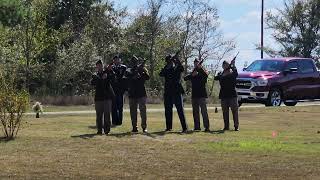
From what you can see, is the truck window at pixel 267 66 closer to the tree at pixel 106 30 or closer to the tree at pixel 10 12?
the tree at pixel 10 12

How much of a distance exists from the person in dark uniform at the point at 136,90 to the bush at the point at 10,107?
2768 mm

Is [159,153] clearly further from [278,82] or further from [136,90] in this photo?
[278,82]

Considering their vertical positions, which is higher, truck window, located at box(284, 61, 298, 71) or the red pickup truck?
truck window, located at box(284, 61, 298, 71)

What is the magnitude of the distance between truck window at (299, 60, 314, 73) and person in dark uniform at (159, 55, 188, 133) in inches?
442

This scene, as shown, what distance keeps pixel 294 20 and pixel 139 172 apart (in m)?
51.3

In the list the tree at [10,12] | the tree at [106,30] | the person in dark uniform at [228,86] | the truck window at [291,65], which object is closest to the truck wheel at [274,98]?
the truck window at [291,65]

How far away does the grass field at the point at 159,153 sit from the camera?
10.5 meters

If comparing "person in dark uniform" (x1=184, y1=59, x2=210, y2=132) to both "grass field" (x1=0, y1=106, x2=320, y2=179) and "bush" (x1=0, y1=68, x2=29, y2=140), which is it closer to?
"grass field" (x1=0, y1=106, x2=320, y2=179)

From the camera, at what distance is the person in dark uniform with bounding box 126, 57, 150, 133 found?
1636cm

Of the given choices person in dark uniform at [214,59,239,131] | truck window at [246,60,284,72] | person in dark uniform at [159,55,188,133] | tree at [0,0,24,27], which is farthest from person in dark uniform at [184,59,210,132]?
Answer: tree at [0,0,24,27]

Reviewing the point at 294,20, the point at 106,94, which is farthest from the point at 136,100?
the point at 294,20

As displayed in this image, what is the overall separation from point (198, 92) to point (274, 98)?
9.21m

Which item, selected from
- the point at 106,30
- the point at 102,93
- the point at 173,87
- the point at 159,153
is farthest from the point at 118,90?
the point at 106,30

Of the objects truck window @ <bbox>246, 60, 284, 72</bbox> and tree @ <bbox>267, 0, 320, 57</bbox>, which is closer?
truck window @ <bbox>246, 60, 284, 72</bbox>
